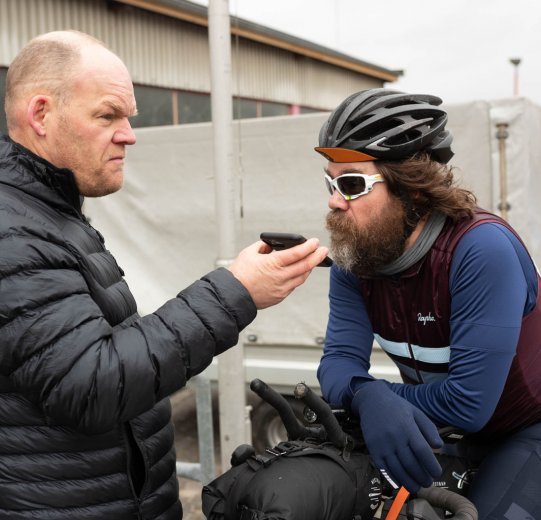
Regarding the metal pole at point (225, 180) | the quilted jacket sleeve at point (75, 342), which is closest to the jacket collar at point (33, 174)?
the quilted jacket sleeve at point (75, 342)

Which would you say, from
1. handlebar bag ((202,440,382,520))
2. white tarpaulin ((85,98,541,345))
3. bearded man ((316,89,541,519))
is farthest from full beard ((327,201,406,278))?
white tarpaulin ((85,98,541,345))

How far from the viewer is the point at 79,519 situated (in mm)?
1600

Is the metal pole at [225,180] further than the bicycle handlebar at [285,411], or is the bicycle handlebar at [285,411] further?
the metal pole at [225,180]

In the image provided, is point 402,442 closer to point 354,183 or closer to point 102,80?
Result: point 354,183

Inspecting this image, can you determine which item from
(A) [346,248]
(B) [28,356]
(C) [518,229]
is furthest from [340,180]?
(C) [518,229]

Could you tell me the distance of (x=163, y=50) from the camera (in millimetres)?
11477

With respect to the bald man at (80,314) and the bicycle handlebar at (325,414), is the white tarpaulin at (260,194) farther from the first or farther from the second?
the bicycle handlebar at (325,414)

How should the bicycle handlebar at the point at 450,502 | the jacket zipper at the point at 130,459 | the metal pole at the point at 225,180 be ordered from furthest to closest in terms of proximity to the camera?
1. the metal pole at the point at 225,180
2. the jacket zipper at the point at 130,459
3. the bicycle handlebar at the point at 450,502

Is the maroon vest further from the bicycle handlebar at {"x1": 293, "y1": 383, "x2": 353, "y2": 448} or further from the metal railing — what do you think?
the metal railing

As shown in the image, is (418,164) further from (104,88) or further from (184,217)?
(184,217)

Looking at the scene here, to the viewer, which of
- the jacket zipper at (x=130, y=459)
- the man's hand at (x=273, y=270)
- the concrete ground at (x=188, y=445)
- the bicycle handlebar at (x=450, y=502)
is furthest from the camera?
the concrete ground at (x=188, y=445)

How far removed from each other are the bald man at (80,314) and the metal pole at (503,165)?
3.10 m

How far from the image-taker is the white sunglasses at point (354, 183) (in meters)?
2.02

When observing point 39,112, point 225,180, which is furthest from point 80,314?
point 225,180
